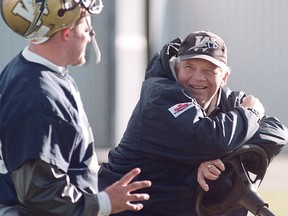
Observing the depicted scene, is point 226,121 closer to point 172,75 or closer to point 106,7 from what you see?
point 172,75

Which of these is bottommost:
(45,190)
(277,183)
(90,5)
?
(277,183)

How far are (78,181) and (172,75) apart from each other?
0.98m

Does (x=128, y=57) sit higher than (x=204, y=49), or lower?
lower

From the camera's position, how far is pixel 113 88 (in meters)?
9.33

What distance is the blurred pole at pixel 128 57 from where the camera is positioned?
9.21 metres

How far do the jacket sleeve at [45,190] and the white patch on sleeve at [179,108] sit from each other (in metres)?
0.81

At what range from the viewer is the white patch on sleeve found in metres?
4.90

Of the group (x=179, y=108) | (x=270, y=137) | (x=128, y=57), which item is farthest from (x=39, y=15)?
(x=128, y=57)

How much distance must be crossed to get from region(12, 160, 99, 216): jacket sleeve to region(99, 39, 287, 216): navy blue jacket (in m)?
0.80

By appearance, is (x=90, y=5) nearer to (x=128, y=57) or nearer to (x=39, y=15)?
(x=39, y=15)

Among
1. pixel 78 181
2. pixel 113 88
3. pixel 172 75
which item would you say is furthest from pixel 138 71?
pixel 78 181

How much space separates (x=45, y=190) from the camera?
4199 millimetres

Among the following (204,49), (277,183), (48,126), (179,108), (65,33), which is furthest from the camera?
(277,183)

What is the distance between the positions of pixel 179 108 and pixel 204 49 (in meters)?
0.36
